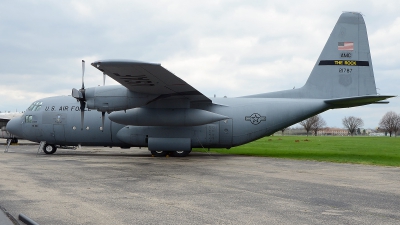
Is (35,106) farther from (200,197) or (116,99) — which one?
(200,197)

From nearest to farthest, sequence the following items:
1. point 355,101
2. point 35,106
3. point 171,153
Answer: point 355,101 → point 171,153 → point 35,106

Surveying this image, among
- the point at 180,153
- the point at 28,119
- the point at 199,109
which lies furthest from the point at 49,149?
the point at 199,109

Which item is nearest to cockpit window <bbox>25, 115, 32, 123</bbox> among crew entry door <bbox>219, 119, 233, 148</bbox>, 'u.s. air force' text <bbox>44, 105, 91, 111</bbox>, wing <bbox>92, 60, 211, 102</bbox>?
'u.s. air force' text <bbox>44, 105, 91, 111</bbox>

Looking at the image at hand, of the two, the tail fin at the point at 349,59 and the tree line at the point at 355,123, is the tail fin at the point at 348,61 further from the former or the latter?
the tree line at the point at 355,123

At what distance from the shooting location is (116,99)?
1938 centimetres

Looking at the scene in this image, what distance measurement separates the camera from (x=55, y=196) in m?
8.70

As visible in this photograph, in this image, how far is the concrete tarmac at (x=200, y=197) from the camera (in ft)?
22.3

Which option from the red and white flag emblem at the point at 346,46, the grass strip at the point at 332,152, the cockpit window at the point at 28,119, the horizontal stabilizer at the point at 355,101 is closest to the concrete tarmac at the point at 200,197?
the grass strip at the point at 332,152

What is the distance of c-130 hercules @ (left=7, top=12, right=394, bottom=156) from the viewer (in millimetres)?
19891

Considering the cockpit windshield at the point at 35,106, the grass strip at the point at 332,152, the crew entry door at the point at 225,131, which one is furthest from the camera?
the cockpit windshield at the point at 35,106

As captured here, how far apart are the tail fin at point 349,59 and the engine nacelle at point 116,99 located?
10.2m

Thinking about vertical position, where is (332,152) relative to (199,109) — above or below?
below

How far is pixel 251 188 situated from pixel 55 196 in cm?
494

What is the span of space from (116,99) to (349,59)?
12982mm
